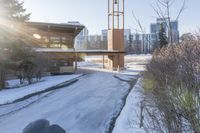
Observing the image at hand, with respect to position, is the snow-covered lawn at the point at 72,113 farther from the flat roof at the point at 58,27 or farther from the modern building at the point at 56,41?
the flat roof at the point at 58,27

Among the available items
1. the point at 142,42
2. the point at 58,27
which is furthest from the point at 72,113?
the point at 58,27

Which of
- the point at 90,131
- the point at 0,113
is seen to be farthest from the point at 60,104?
the point at 90,131

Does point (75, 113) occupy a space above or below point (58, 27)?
below

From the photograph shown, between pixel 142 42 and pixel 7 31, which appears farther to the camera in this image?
pixel 7 31

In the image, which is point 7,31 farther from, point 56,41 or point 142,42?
point 56,41

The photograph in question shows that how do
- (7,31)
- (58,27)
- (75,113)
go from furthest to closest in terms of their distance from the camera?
(58,27), (7,31), (75,113)

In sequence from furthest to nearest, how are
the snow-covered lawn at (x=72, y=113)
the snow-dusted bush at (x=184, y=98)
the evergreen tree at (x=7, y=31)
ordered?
the evergreen tree at (x=7, y=31), the snow-covered lawn at (x=72, y=113), the snow-dusted bush at (x=184, y=98)

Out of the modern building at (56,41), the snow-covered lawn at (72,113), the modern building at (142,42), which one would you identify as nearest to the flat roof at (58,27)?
the modern building at (56,41)

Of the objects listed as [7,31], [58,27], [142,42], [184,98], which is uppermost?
[58,27]

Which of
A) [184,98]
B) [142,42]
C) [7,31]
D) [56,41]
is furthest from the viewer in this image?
[56,41]

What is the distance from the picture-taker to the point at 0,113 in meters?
13.3

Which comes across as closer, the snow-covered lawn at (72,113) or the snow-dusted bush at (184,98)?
the snow-dusted bush at (184,98)

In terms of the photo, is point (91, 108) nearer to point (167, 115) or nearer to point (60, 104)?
point (60, 104)

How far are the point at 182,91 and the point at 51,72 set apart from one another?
3285cm
